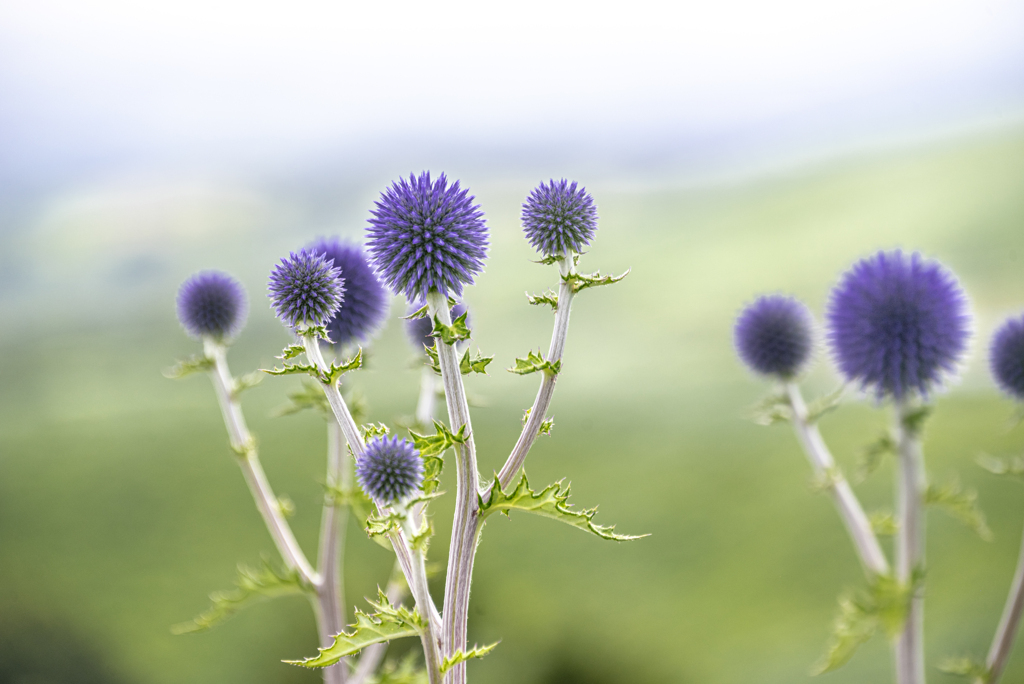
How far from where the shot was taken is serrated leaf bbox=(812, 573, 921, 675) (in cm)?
140

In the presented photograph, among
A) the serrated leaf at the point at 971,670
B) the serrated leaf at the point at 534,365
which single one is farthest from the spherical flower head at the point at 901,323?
the serrated leaf at the point at 534,365

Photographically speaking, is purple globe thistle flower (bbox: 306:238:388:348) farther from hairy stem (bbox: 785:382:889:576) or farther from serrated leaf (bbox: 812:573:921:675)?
serrated leaf (bbox: 812:573:921:675)

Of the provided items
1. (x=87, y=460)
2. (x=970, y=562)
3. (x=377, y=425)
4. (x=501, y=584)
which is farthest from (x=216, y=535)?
(x=970, y=562)

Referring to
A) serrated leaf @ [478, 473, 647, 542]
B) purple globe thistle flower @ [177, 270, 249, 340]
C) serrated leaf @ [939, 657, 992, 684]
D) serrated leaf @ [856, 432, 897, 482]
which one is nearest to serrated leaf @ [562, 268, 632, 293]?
serrated leaf @ [478, 473, 647, 542]

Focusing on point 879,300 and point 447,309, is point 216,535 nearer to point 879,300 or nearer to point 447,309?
point 447,309

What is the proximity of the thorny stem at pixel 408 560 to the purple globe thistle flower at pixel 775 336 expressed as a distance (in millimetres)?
1177

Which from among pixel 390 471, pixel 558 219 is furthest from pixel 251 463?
pixel 558 219

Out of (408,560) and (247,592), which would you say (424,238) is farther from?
(247,592)

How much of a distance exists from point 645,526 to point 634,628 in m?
0.38

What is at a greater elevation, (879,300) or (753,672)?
(879,300)

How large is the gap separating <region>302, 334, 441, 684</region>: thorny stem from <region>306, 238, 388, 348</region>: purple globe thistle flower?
522 millimetres

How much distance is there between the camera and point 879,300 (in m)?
1.61

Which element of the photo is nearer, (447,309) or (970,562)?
(447,309)

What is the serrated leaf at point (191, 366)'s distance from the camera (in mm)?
1540
